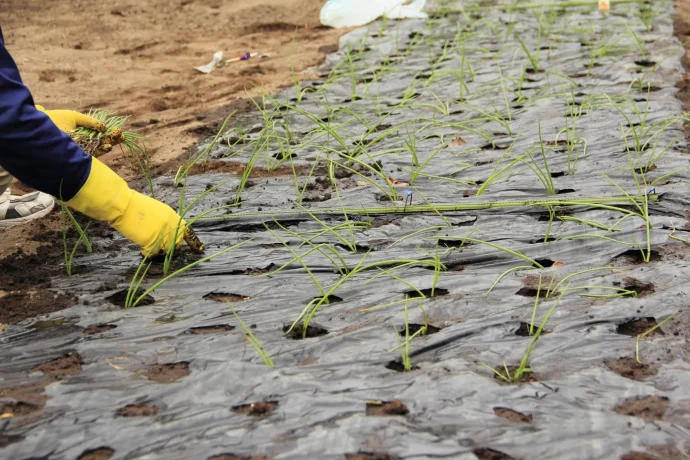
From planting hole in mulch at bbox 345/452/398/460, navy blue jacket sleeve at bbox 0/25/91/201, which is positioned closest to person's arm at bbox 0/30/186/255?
navy blue jacket sleeve at bbox 0/25/91/201

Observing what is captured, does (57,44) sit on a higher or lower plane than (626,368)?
higher

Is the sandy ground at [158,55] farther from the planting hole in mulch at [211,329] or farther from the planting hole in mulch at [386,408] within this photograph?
the planting hole in mulch at [386,408]

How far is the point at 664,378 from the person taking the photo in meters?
1.74

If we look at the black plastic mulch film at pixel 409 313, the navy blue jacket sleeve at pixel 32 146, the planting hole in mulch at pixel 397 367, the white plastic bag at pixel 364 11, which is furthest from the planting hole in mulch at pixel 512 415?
the white plastic bag at pixel 364 11

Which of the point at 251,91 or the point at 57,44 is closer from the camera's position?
the point at 251,91

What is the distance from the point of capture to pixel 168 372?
1.81m

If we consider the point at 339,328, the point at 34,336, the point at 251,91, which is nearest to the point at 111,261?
the point at 34,336

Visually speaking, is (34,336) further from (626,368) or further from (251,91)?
(251,91)

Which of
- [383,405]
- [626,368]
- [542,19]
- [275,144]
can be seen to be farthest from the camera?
[542,19]

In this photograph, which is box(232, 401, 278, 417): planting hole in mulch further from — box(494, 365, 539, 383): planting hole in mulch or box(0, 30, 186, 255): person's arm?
box(0, 30, 186, 255): person's arm

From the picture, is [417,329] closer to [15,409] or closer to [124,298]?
[124,298]

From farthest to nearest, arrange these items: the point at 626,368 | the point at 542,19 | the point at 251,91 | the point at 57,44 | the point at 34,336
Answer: the point at 57,44 → the point at 542,19 → the point at 251,91 → the point at 34,336 → the point at 626,368

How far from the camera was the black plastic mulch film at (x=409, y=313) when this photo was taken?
5.15ft

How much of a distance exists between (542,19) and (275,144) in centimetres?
244
